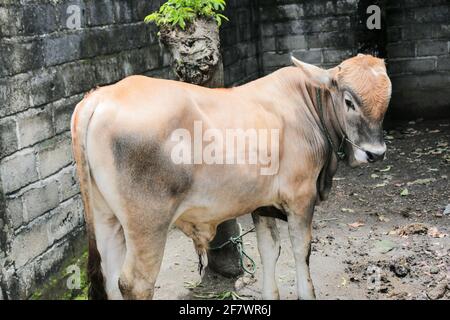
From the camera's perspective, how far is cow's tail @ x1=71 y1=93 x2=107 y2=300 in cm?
331

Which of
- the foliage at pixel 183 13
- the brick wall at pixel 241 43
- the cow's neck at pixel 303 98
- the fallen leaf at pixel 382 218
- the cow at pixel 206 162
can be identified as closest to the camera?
the cow at pixel 206 162

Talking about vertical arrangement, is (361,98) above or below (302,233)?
above

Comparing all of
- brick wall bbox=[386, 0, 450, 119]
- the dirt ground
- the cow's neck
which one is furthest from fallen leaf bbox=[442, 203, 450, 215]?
brick wall bbox=[386, 0, 450, 119]

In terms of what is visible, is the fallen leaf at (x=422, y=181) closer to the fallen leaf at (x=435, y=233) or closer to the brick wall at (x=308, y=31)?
the fallen leaf at (x=435, y=233)

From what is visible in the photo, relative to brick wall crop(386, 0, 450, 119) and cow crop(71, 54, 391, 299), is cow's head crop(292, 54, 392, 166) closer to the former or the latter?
cow crop(71, 54, 391, 299)

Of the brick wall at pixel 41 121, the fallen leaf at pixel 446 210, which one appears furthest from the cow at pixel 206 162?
the fallen leaf at pixel 446 210

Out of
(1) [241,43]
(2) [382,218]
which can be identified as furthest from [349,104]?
(1) [241,43]

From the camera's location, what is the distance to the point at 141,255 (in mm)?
3387

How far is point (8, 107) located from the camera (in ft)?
13.3

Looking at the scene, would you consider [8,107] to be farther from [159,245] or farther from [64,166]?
[159,245]

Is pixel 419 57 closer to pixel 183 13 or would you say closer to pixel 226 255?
pixel 226 255

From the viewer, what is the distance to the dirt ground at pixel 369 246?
4.80 m

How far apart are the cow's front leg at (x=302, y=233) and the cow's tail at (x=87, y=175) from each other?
4.35ft

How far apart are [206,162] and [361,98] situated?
116cm
